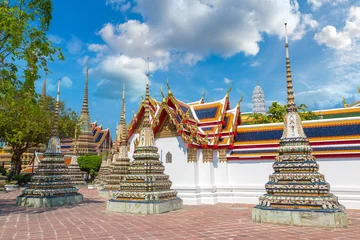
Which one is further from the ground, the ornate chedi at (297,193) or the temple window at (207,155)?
the temple window at (207,155)

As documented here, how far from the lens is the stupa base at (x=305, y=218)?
8500 millimetres

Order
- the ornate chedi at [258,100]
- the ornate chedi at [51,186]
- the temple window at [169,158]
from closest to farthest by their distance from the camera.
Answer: the ornate chedi at [51,186] < the temple window at [169,158] < the ornate chedi at [258,100]

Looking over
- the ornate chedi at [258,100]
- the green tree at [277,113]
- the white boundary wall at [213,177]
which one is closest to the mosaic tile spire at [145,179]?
the white boundary wall at [213,177]

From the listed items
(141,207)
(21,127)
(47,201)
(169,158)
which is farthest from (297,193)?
(21,127)

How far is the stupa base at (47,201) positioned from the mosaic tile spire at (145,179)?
3.73m

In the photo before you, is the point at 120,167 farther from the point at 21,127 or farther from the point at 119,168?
the point at 21,127

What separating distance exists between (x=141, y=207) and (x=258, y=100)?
2260 inches

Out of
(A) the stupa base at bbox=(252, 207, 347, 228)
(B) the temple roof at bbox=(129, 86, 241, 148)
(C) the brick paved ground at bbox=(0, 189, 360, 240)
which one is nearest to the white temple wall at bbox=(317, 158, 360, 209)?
(C) the brick paved ground at bbox=(0, 189, 360, 240)

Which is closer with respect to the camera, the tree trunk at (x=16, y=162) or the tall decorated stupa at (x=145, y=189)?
the tall decorated stupa at (x=145, y=189)

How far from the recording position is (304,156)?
961 centimetres

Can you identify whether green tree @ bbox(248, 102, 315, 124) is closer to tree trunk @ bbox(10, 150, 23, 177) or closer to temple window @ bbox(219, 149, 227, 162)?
temple window @ bbox(219, 149, 227, 162)

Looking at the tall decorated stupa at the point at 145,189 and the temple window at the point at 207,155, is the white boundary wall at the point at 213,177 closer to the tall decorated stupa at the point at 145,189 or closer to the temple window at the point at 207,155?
the temple window at the point at 207,155

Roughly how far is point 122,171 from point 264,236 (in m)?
12.8

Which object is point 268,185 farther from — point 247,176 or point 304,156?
point 247,176
